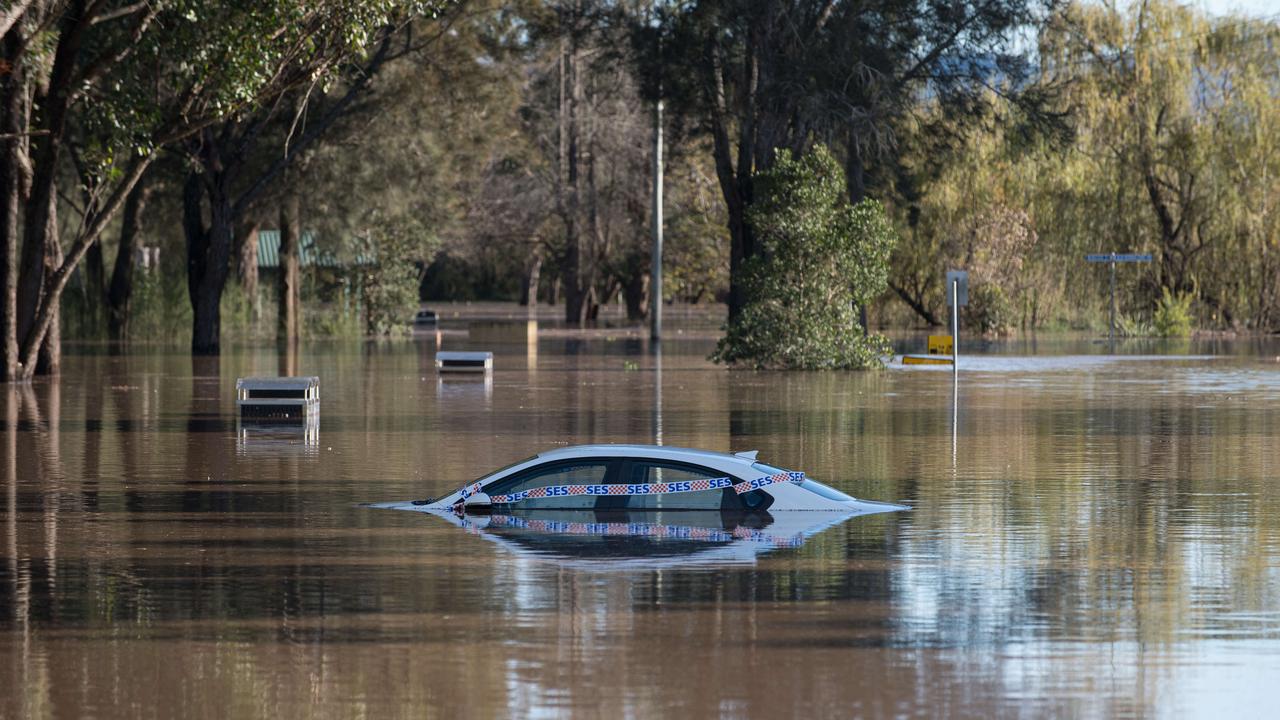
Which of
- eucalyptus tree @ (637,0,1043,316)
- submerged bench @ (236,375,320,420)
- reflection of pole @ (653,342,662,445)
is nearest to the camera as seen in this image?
reflection of pole @ (653,342,662,445)

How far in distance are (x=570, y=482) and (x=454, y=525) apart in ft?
3.31

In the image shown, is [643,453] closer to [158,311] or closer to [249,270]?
[158,311]

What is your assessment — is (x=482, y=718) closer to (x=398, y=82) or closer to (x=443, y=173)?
(x=398, y=82)

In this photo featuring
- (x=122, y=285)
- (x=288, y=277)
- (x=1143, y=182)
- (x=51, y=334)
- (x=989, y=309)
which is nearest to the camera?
(x=51, y=334)

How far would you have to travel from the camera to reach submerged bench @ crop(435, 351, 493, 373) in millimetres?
39125

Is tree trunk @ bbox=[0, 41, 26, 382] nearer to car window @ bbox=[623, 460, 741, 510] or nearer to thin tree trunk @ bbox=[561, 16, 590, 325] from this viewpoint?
car window @ bbox=[623, 460, 741, 510]

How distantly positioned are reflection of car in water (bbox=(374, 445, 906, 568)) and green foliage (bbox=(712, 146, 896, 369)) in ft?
79.0

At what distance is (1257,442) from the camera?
23266 millimetres

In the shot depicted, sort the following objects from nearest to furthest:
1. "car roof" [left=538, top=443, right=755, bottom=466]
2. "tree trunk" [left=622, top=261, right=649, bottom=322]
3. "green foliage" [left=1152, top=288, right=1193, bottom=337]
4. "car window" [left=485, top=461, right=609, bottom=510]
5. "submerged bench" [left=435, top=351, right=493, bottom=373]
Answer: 1. "car roof" [left=538, top=443, right=755, bottom=466]
2. "car window" [left=485, top=461, right=609, bottom=510]
3. "submerged bench" [left=435, top=351, right=493, bottom=373]
4. "green foliage" [left=1152, top=288, right=1193, bottom=337]
5. "tree trunk" [left=622, top=261, right=649, bottom=322]

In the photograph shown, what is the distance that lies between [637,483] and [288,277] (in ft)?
146

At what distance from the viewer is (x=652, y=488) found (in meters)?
15.3

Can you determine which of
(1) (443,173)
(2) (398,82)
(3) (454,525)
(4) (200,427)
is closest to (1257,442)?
(3) (454,525)

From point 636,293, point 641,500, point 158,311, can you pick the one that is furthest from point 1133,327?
point 641,500

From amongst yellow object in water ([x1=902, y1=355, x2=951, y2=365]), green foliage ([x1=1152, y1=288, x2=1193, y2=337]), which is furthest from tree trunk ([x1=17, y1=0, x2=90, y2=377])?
green foliage ([x1=1152, y1=288, x2=1193, y2=337])
